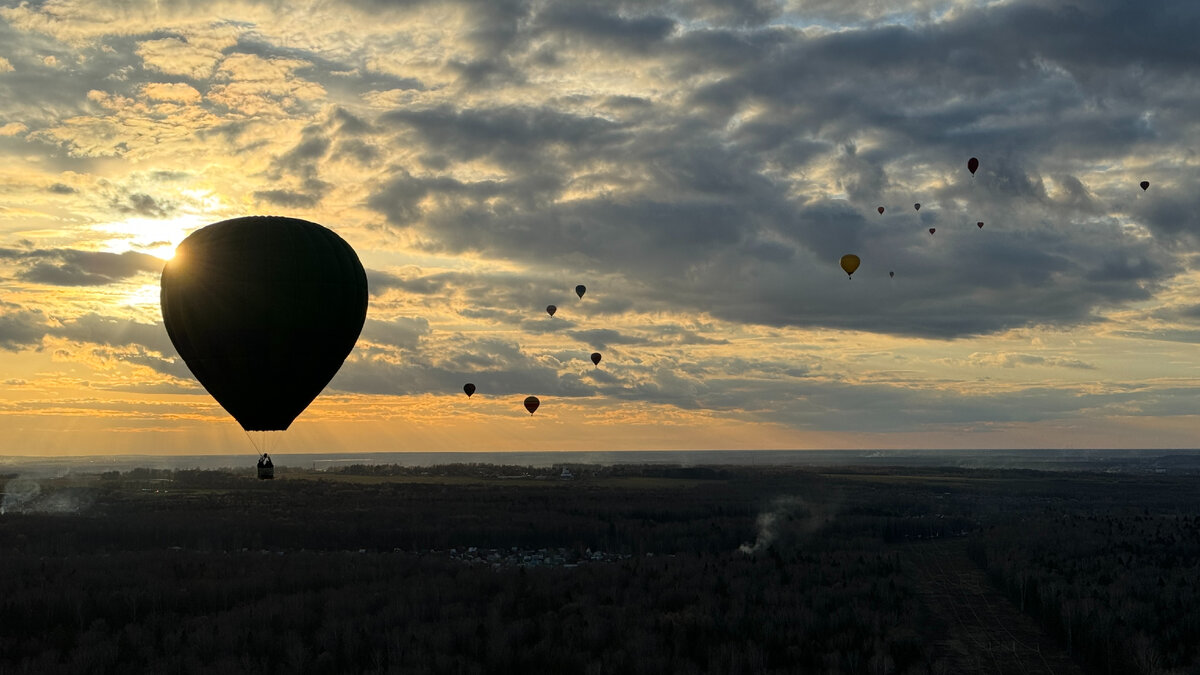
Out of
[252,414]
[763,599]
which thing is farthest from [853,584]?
[252,414]

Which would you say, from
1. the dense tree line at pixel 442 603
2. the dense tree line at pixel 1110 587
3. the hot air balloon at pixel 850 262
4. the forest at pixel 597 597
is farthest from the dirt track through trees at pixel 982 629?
the hot air balloon at pixel 850 262

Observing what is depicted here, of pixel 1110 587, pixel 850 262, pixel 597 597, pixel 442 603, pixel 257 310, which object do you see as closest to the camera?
pixel 257 310

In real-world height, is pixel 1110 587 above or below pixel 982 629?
above

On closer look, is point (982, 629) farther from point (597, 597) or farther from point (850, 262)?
point (850, 262)

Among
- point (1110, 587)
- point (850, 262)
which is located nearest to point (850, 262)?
point (850, 262)

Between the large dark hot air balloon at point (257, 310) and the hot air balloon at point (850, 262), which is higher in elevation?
the hot air balloon at point (850, 262)

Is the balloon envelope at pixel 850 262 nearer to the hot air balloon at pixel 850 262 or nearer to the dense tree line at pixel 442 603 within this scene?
the hot air balloon at pixel 850 262

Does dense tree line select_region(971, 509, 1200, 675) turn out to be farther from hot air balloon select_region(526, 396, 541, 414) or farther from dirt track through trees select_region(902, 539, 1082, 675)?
hot air balloon select_region(526, 396, 541, 414)
